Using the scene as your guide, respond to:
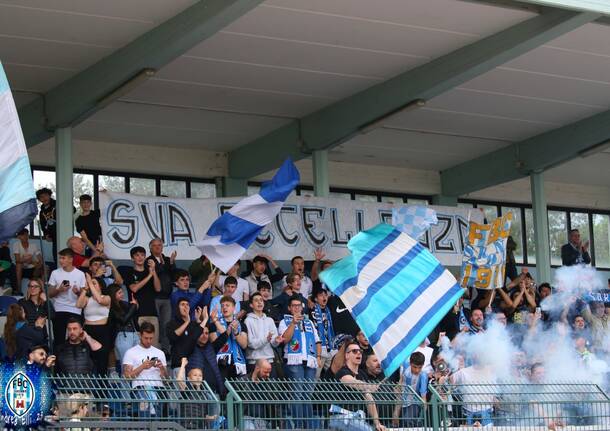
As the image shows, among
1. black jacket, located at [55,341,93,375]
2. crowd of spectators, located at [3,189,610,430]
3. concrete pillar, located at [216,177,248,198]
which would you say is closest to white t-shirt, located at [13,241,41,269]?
crowd of spectators, located at [3,189,610,430]

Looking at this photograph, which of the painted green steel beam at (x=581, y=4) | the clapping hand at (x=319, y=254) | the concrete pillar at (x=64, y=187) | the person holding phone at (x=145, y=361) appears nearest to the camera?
the person holding phone at (x=145, y=361)

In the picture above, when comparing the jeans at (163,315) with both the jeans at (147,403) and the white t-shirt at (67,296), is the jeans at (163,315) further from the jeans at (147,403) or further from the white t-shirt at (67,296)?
the jeans at (147,403)

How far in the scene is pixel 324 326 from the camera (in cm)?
1820

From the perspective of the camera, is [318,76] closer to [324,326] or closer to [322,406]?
[324,326]

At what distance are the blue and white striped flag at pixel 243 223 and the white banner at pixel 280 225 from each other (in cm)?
173

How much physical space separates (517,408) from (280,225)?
7362 mm

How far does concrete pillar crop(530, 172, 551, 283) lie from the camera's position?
24.0 metres

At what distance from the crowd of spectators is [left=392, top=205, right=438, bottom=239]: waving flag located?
4.90 ft

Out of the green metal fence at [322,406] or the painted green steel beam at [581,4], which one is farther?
the painted green steel beam at [581,4]

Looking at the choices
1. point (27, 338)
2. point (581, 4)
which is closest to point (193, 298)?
point (27, 338)

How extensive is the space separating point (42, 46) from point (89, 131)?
4.42 meters

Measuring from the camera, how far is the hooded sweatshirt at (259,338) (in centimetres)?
1655

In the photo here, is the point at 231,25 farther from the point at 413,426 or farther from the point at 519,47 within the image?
Result: the point at 413,426

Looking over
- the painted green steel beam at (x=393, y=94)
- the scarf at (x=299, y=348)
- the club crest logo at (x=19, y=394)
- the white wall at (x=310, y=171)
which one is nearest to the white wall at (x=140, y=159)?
the white wall at (x=310, y=171)
